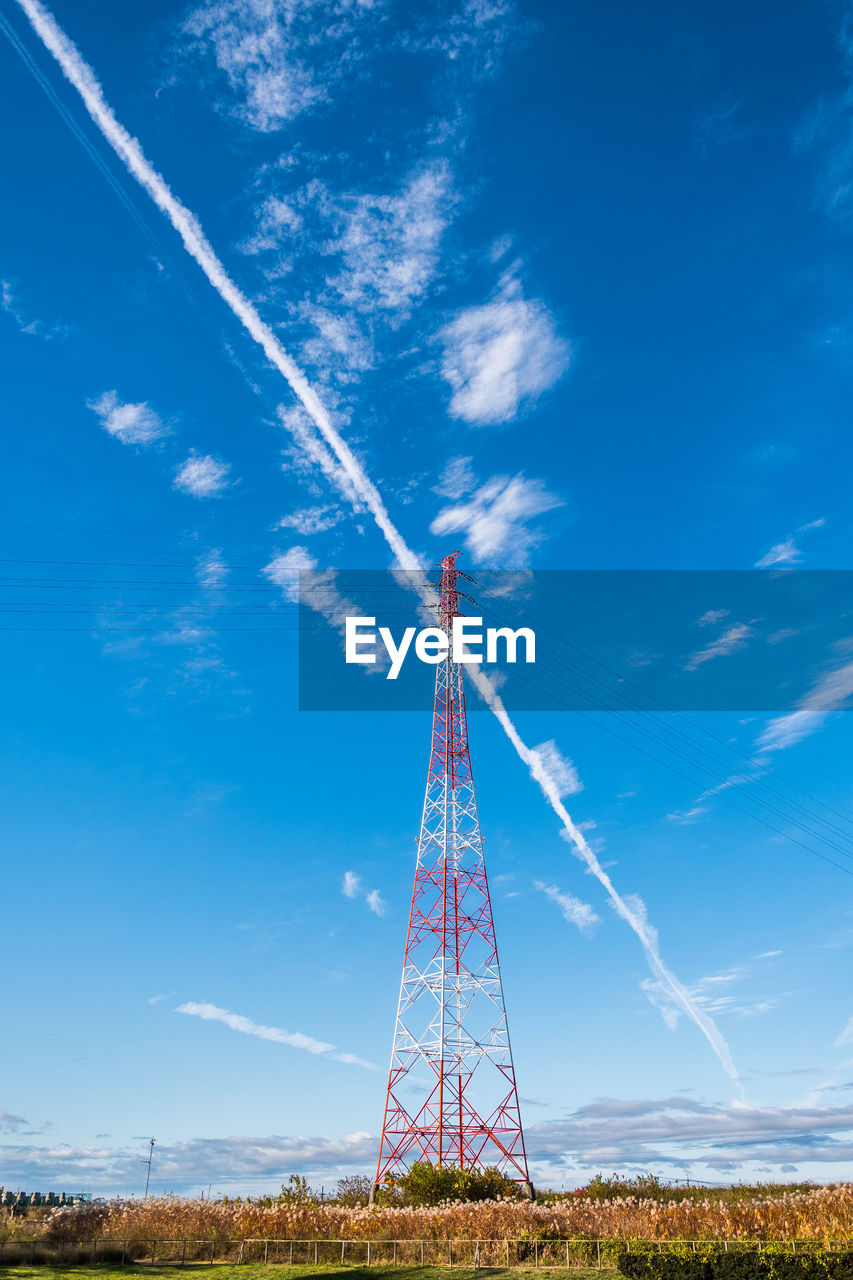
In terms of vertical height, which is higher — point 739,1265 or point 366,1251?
point 739,1265

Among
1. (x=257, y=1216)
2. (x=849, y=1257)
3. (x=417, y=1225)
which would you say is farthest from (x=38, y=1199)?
(x=849, y=1257)

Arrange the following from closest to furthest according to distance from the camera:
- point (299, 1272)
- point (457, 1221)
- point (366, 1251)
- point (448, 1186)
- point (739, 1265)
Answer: point (739, 1265)
point (299, 1272)
point (366, 1251)
point (457, 1221)
point (448, 1186)

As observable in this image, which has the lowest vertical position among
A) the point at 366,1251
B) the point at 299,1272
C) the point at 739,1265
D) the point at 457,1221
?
the point at 299,1272

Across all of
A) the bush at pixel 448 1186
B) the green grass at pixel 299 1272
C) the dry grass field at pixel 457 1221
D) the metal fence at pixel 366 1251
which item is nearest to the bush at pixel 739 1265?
the metal fence at pixel 366 1251

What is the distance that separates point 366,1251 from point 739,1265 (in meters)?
14.0

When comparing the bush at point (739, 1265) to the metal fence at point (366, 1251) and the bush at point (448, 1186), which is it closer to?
the metal fence at point (366, 1251)

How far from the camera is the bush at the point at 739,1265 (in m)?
24.5

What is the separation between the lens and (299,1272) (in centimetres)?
3064

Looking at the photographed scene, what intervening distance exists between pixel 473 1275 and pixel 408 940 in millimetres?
14566

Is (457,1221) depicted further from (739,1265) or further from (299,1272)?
(739,1265)

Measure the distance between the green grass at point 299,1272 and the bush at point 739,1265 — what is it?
2.00 metres

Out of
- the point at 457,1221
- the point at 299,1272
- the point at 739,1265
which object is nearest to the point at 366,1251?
the point at 299,1272

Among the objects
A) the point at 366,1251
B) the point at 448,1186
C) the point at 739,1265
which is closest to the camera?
the point at 739,1265

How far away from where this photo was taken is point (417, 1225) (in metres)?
33.7
